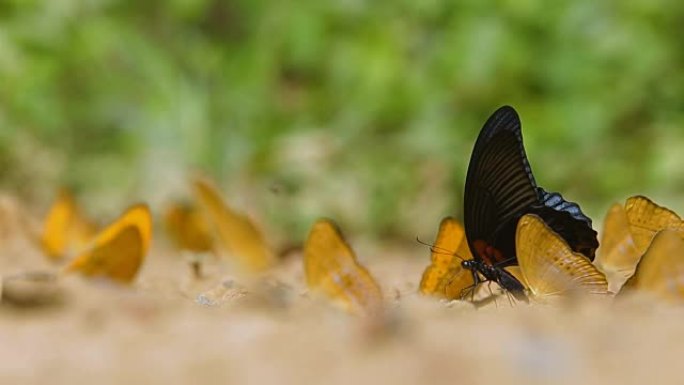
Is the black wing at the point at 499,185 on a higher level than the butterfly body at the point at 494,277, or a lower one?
higher

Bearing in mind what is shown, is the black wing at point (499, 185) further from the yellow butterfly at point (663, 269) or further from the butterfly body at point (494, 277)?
the yellow butterfly at point (663, 269)

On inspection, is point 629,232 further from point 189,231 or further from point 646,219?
point 189,231

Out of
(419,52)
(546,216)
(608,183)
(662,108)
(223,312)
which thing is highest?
(419,52)

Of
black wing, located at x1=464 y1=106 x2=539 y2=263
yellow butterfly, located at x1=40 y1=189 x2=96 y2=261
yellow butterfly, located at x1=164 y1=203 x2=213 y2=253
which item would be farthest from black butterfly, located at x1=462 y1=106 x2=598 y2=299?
yellow butterfly, located at x1=40 y1=189 x2=96 y2=261

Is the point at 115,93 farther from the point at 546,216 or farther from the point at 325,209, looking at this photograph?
the point at 546,216

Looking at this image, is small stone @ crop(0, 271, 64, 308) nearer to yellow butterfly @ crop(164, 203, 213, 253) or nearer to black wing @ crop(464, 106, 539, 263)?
black wing @ crop(464, 106, 539, 263)

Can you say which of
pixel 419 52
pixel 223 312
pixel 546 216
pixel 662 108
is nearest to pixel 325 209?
pixel 419 52

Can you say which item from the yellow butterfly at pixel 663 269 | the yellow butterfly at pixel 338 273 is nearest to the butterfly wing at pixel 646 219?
the yellow butterfly at pixel 663 269
